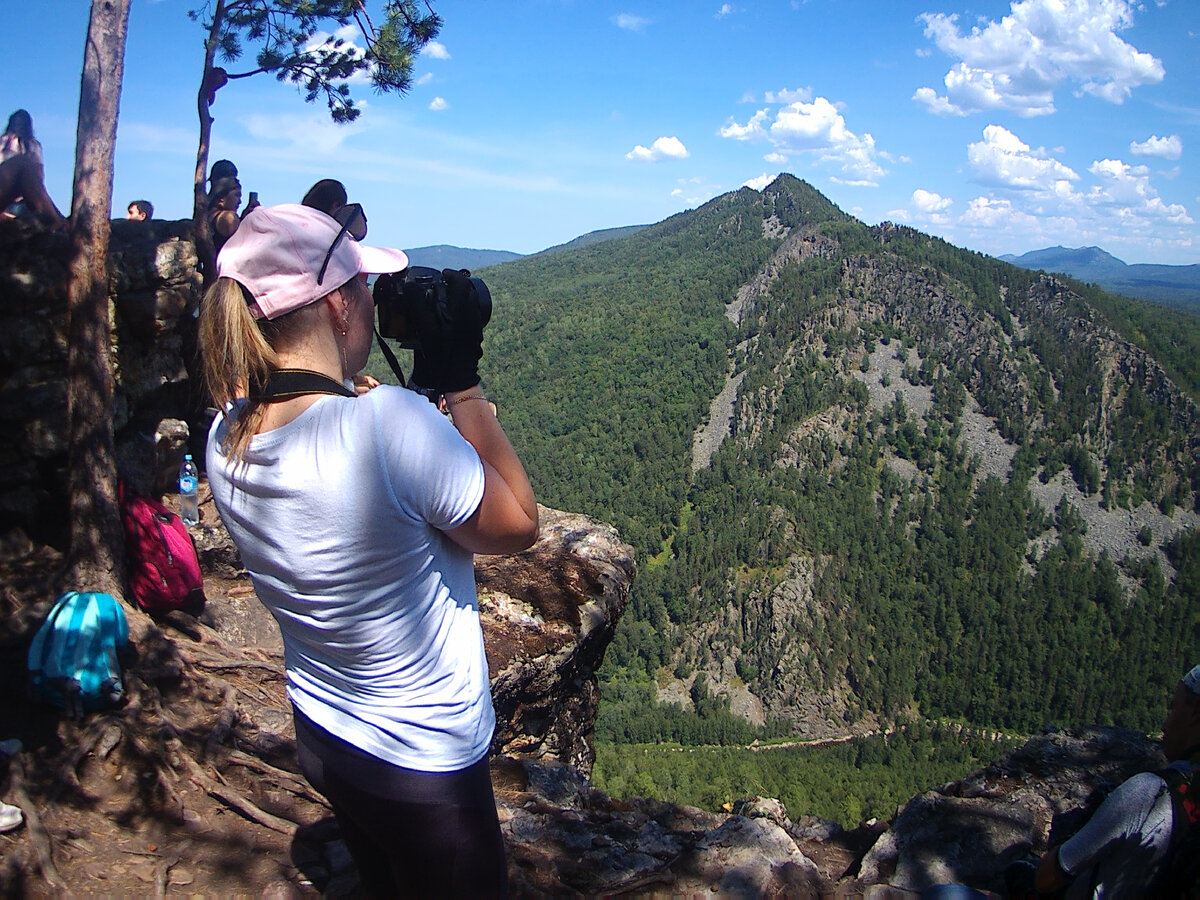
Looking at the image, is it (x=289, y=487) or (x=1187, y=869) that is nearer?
(x=289, y=487)

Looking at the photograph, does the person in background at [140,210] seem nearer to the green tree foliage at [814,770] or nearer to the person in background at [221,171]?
the person in background at [221,171]

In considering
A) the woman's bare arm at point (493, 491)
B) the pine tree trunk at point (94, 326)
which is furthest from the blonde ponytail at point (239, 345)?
the pine tree trunk at point (94, 326)

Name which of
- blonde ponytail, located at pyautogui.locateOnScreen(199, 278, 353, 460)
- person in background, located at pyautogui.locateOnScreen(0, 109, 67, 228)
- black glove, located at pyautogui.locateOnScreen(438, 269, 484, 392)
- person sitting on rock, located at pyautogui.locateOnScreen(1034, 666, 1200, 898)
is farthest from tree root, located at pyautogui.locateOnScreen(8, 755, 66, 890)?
person in background, located at pyautogui.locateOnScreen(0, 109, 67, 228)

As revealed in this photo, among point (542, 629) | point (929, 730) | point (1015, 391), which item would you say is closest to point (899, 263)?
point (1015, 391)

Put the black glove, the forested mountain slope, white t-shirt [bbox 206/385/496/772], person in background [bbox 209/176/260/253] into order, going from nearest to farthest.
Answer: white t-shirt [bbox 206/385/496/772] < the black glove < person in background [bbox 209/176/260/253] < the forested mountain slope

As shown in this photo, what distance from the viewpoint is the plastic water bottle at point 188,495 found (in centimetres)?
597

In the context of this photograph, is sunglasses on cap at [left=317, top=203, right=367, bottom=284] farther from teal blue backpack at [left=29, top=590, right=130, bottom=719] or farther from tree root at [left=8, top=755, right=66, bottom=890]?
teal blue backpack at [left=29, top=590, right=130, bottom=719]

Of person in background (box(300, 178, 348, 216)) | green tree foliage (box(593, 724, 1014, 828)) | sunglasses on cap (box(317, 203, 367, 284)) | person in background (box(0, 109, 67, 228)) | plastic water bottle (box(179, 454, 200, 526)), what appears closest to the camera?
sunglasses on cap (box(317, 203, 367, 284))

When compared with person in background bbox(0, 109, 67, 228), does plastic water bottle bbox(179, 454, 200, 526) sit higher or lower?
lower

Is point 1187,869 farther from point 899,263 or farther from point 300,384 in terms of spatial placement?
point 899,263

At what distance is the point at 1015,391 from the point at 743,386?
31.0 metres

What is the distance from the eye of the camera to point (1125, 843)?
86.9 inches

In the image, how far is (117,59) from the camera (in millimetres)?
4691

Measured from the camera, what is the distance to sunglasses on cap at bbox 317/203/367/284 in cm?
141
